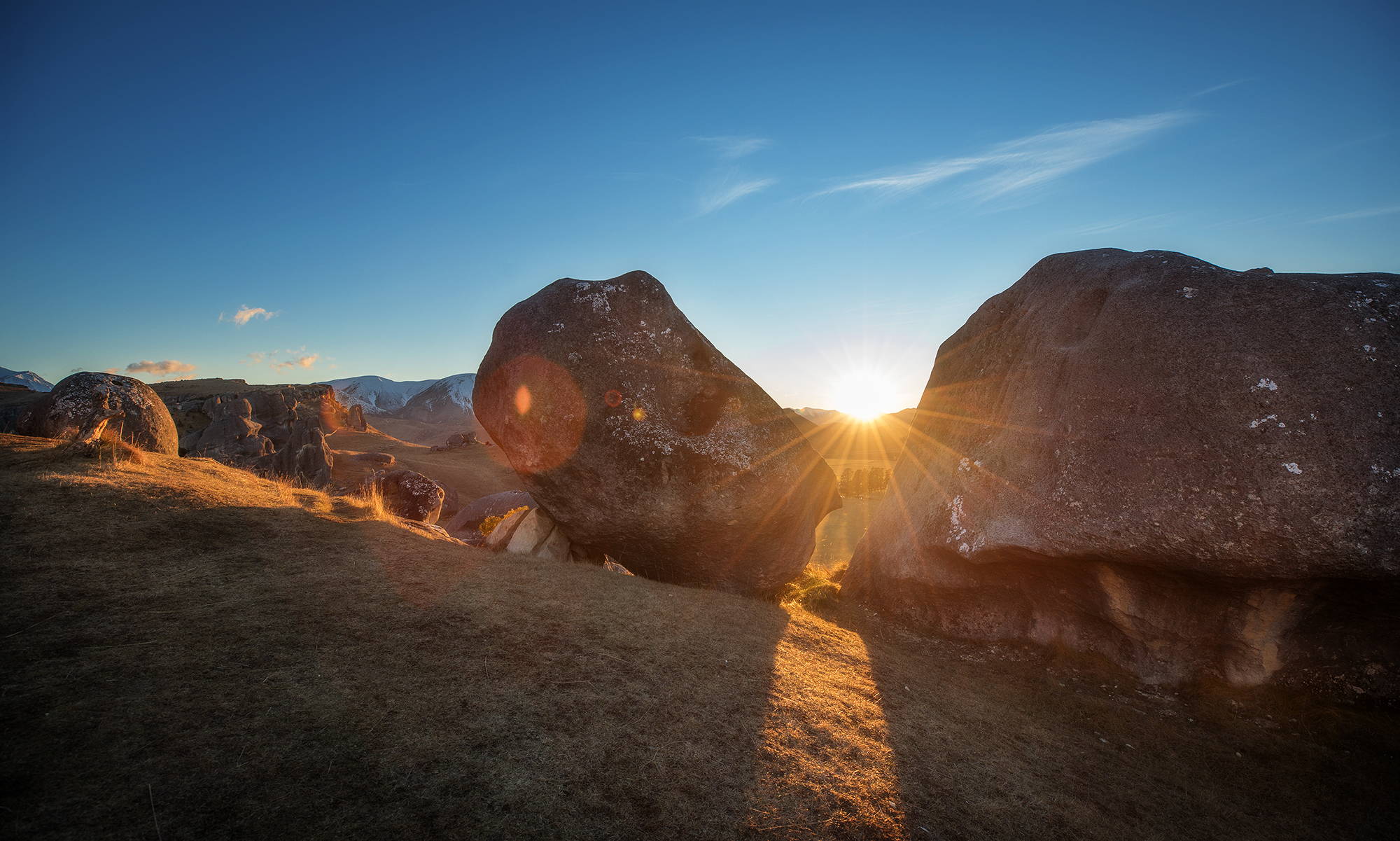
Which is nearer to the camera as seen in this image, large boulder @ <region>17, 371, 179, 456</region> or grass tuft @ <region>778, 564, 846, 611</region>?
grass tuft @ <region>778, 564, 846, 611</region>

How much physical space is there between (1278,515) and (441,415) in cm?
9831

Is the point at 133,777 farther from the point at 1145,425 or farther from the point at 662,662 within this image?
the point at 1145,425

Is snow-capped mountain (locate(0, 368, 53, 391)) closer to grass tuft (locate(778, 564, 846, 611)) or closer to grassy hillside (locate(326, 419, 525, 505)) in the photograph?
grassy hillside (locate(326, 419, 525, 505))

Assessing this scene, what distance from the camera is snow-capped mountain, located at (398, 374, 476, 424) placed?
90.2m

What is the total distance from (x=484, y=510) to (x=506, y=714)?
1436 cm

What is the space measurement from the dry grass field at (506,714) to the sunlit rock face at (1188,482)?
0.65 meters

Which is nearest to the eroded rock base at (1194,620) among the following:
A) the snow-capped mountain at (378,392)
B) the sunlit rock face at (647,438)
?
the sunlit rock face at (647,438)

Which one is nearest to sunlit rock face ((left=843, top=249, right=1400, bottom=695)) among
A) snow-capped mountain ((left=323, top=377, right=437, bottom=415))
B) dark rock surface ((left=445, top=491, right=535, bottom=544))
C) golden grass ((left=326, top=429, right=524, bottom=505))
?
dark rock surface ((left=445, top=491, right=535, bottom=544))

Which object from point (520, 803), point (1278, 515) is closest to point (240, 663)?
point (520, 803)

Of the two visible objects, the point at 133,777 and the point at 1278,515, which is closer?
the point at 133,777

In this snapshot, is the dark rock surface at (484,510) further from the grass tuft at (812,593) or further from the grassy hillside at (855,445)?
the grassy hillside at (855,445)

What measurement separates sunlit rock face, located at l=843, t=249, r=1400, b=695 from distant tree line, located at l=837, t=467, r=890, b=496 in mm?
19217

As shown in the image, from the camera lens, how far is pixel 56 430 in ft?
31.7

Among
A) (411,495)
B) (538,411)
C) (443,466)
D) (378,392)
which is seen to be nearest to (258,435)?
(443,466)
